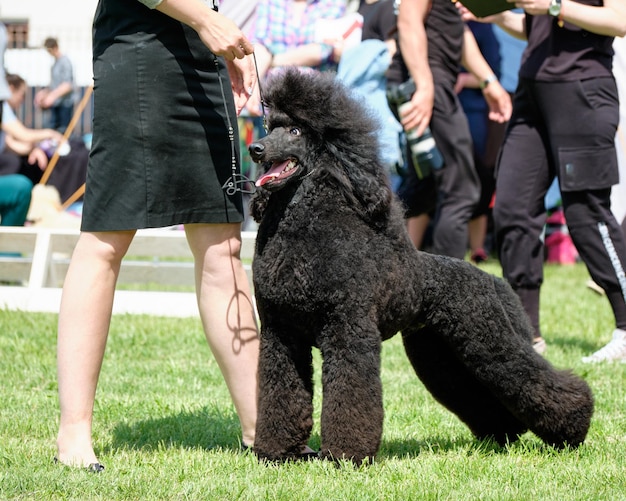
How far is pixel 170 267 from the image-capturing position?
7234 mm

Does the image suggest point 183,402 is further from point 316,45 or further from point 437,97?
point 316,45

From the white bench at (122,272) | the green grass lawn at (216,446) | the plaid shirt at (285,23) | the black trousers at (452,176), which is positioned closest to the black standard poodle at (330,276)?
the green grass lawn at (216,446)

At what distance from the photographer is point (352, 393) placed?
9.86 feet

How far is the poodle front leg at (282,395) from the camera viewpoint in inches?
124

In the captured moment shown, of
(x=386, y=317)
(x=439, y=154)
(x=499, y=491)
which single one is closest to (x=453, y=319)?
(x=386, y=317)

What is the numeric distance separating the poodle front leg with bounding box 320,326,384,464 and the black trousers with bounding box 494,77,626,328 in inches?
96.6

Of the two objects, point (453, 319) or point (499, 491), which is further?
point (453, 319)

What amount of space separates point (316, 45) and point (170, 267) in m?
2.15

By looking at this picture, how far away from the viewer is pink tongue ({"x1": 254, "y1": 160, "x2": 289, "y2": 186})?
298cm

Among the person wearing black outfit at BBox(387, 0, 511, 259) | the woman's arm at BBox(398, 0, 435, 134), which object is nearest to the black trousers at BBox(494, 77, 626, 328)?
the woman's arm at BBox(398, 0, 435, 134)

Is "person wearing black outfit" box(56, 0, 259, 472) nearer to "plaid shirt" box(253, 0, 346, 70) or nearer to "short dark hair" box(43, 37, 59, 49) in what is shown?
"plaid shirt" box(253, 0, 346, 70)

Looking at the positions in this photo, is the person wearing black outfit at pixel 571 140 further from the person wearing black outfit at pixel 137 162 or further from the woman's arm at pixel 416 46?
the person wearing black outfit at pixel 137 162

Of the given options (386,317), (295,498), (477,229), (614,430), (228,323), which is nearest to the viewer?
(295,498)

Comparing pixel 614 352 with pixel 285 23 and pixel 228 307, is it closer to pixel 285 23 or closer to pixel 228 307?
Answer: pixel 228 307
